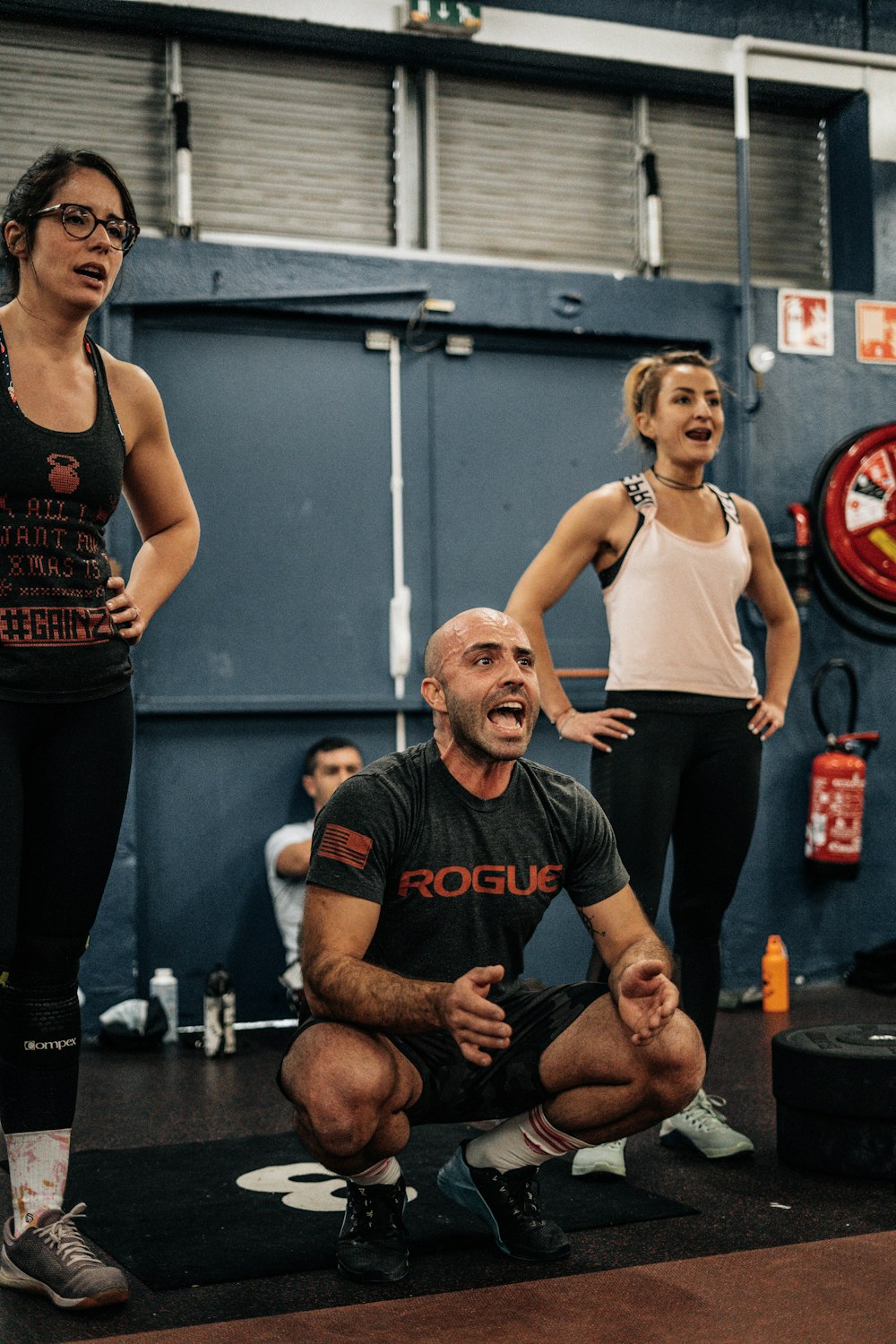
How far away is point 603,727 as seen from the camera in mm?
2816

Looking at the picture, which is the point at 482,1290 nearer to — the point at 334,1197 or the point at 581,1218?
the point at 581,1218

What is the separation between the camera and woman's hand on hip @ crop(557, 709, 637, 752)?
110 inches

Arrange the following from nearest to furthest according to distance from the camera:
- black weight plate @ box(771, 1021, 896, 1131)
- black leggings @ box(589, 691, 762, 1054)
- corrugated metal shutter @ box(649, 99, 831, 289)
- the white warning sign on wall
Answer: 1. black weight plate @ box(771, 1021, 896, 1131)
2. black leggings @ box(589, 691, 762, 1054)
3. the white warning sign on wall
4. corrugated metal shutter @ box(649, 99, 831, 289)

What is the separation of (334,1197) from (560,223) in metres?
3.65

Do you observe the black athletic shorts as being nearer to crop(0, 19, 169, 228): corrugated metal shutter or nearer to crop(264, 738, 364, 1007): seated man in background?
crop(264, 738, 364, 1007): seated man in background

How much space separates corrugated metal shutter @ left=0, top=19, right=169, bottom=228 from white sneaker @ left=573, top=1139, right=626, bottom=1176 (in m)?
3.33

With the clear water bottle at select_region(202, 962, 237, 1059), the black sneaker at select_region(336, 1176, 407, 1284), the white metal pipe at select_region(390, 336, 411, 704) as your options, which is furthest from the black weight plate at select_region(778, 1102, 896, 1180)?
the white metal pipe at select_region(390, 336, 411, 704)

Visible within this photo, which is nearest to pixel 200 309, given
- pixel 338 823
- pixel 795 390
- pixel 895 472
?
pixel 795 390

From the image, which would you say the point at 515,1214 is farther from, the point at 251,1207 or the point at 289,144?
the point at 289,144

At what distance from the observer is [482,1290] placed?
2.02 metres

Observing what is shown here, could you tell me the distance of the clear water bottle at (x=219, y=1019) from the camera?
411 centimetres

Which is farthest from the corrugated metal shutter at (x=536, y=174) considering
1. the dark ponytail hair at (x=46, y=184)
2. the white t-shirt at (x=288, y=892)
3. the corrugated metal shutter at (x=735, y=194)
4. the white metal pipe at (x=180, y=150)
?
the dark ponytail hair at (x=46, y=184)

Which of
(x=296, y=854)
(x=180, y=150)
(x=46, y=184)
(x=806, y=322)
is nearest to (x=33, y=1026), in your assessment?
(x=46, y=184)

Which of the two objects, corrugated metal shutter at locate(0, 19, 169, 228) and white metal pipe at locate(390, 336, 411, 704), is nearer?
corrugated metal shutter at locate(0, 19, 169, 228)
